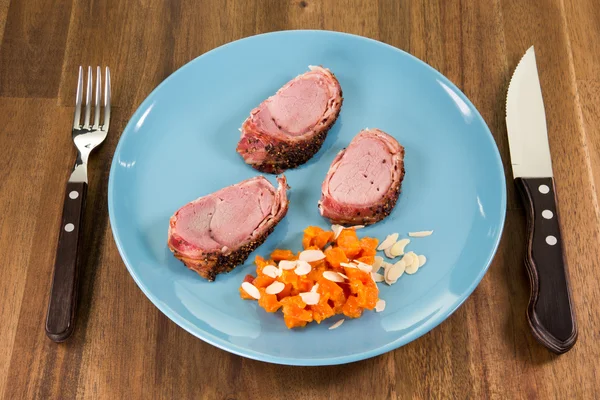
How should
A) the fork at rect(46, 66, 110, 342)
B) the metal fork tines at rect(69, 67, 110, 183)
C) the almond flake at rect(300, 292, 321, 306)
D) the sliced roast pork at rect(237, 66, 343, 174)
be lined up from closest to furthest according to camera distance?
1. the almond flake at rect(300, 292, 321, 306)
2. the fork at rect(46, 66, 110, 342)
3. the sliced roast pork at rect(237, 66, 343, 174)
4. the metal fork tines at rect(69, 67, 110, 183)

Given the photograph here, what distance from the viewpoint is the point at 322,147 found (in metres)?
2.38

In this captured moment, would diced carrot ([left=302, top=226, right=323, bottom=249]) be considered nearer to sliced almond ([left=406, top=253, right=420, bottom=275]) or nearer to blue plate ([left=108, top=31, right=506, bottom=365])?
blue plate ([left=108, top=31, right=506, bottom=365])

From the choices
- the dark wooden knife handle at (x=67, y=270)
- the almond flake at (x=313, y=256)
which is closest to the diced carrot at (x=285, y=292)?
the almond flake at (x=313, y=256)

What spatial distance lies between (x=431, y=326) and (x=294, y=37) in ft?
4.29

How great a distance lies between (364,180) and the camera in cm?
222

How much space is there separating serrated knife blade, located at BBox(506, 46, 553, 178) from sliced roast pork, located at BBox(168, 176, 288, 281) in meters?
0.93

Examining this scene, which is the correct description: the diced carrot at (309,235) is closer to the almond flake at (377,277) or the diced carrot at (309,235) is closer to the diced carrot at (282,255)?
the diced carrot at (282,255)

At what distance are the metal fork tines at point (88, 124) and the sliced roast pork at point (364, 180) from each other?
950mm

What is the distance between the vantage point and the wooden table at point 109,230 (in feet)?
6.75

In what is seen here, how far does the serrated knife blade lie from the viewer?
231 cm

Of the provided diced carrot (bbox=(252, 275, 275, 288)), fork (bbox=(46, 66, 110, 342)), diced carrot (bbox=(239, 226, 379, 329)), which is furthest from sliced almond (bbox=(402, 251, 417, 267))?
fork (bbox=(46, 66, 110, 342))

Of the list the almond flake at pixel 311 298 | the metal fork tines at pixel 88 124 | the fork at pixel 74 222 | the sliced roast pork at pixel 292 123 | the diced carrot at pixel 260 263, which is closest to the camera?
the almond flake at pixel 311 298

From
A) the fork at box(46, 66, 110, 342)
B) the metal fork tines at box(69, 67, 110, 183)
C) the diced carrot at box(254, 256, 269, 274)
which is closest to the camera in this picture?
the diced carrot at box(254, 256, 269, 274)

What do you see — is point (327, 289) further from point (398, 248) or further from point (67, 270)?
point (67, 270)
